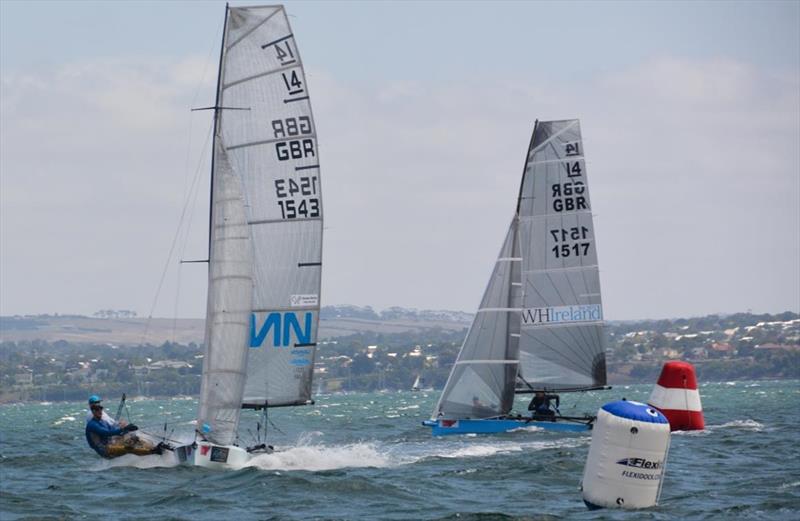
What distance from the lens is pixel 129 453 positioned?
31.3 m

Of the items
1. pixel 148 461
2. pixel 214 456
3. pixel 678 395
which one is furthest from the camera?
pixel 148 461

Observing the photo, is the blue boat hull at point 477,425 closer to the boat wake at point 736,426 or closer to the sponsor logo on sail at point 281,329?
the boat wake at point 736,426

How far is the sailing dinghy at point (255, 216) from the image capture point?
31203mm


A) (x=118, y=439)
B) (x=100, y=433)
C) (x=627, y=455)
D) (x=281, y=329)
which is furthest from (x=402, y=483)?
(x=627, y=455)

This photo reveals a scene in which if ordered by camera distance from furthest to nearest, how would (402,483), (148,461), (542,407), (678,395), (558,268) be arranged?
(558,268), (542,407), (148,461), (678,395), (402,483)

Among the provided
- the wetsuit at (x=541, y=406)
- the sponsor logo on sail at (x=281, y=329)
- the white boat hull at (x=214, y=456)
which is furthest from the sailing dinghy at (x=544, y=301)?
the white boat hull at (x=214, y=456)

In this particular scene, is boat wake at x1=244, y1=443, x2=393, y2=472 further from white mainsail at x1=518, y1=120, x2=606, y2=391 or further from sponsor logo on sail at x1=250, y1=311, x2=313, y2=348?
white mainsail at x1=518, y1=120, x2=606, y2=391

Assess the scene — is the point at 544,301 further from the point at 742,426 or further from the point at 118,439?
the point at 118,439

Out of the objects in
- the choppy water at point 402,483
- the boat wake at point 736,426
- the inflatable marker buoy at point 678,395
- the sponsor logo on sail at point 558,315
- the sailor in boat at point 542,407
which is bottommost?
the choppy water at point 402,483

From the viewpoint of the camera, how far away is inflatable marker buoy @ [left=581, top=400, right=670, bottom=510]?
2155cm

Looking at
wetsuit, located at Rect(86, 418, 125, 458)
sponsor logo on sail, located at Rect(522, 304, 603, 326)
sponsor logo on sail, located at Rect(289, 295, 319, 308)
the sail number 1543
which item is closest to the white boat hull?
wetsuit, located at Rect(86, 418, 125, 458)

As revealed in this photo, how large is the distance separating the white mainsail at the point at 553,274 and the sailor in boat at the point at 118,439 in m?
13.9

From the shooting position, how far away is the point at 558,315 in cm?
4606

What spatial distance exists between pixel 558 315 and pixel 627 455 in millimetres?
24520
